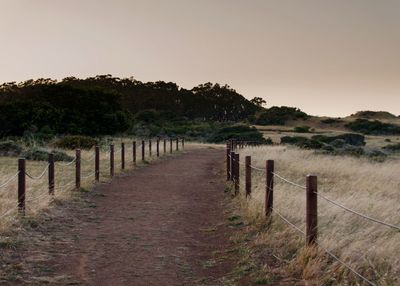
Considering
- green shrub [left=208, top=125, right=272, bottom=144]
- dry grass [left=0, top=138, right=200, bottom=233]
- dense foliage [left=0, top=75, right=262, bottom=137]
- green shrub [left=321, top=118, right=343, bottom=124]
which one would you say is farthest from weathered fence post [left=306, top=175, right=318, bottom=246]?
green shrub [left=321, top=118, right=343, bottom=124]

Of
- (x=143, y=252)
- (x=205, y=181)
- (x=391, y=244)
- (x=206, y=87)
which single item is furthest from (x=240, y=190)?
(x=206, y=87)

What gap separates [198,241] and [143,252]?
1343 millimetres

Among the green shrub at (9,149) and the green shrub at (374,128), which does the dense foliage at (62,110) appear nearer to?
the green shrub at (9,149)

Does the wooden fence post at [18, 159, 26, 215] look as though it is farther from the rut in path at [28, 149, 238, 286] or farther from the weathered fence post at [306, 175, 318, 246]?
the weathered fence post at [306, 175, 318, 246]

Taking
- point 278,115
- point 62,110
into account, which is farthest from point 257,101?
point 62,110

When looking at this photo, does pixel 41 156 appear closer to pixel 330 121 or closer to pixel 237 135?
pixel 237 135

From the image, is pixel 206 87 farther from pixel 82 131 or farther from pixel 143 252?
pixel 143 252

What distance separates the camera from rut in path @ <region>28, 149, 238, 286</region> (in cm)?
762

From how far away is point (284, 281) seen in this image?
7.11m

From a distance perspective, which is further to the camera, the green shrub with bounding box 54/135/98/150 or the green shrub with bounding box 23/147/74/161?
the green shrub with bounding box 54/135/98/150

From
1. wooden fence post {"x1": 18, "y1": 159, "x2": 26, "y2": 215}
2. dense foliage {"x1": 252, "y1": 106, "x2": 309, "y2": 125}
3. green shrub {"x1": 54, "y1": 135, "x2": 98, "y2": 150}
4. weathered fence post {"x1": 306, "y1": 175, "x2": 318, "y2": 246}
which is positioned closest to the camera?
weathered fence post {"x1": 306, "y1": 175, "x2": 318, "y2": 246}

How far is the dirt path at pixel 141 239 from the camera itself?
24.9 feet

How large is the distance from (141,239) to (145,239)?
72 millimetres

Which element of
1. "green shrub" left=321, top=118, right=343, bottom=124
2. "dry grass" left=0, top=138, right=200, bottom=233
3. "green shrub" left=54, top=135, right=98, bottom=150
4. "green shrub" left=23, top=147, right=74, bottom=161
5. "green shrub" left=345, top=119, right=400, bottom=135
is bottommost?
"dry grass" left=0, top=138, right=200, bottom=233
